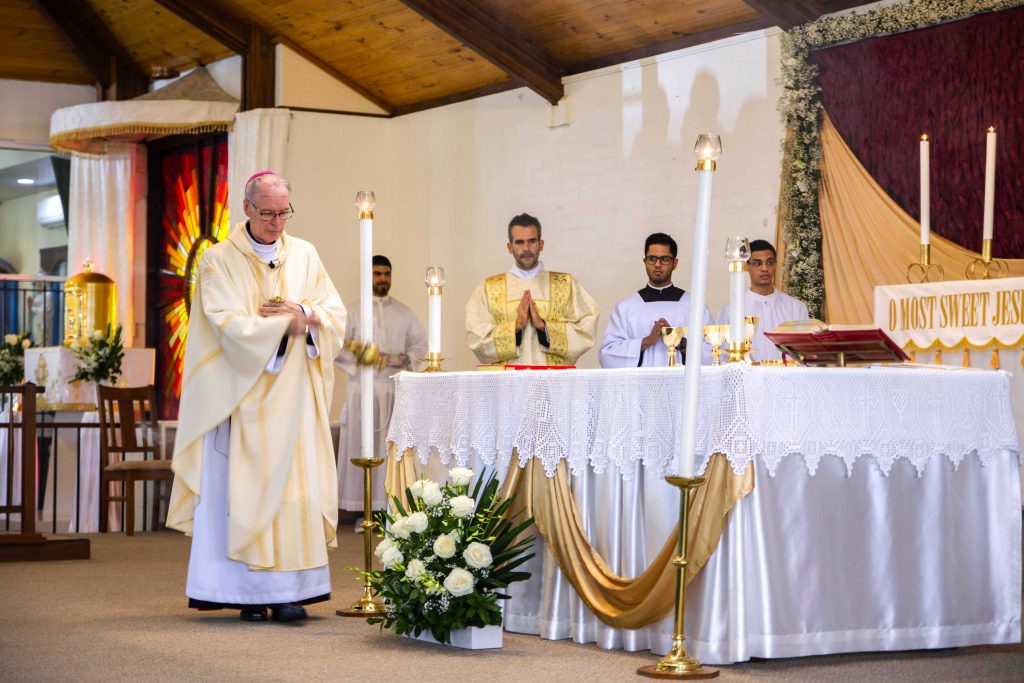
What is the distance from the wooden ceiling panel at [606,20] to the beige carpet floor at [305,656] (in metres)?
4.89

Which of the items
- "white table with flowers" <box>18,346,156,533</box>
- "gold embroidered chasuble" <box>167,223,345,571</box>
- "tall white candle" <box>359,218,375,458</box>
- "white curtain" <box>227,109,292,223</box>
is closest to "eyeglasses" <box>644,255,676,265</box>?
"gold embroidered chasuble" <box>167,223,345,571</box>

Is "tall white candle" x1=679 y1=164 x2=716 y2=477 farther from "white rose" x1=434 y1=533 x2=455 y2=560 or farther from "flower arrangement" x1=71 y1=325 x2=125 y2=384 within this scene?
"flower arrangement" x1=71 y1=325 x2=125 y2=384

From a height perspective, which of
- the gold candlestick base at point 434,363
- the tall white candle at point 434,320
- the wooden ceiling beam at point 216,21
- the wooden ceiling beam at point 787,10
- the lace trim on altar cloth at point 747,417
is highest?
the wooden ceiling beam at point 216,21

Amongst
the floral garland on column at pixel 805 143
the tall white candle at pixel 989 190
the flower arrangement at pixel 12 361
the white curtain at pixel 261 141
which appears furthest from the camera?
the flower arrangement at pixel 12 361

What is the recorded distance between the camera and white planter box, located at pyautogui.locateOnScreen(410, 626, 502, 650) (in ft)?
15.6

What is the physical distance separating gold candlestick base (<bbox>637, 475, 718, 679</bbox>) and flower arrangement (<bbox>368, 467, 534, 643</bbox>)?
2.50ft

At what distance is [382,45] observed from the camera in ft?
36.3

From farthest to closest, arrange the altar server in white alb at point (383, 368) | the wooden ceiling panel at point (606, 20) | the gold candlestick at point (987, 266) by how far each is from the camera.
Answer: the altar server in white alb at point (383, 368)
the wooden ceiling panel at point (606, 20)
the gold candlestick at point (987, 266)

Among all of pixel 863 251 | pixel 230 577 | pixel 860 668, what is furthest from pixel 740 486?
pixel 863 251

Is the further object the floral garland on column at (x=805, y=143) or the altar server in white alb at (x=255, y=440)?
the floral garland on column at (x=805, y=143)

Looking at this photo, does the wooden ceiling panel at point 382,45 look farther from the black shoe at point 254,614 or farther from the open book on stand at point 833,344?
the open book on stand at point 833,344

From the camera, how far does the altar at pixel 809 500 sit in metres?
4.32

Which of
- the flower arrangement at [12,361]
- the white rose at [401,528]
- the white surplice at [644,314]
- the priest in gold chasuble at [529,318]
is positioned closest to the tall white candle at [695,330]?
the white rose at [401,528]

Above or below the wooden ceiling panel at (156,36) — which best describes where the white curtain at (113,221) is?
below
